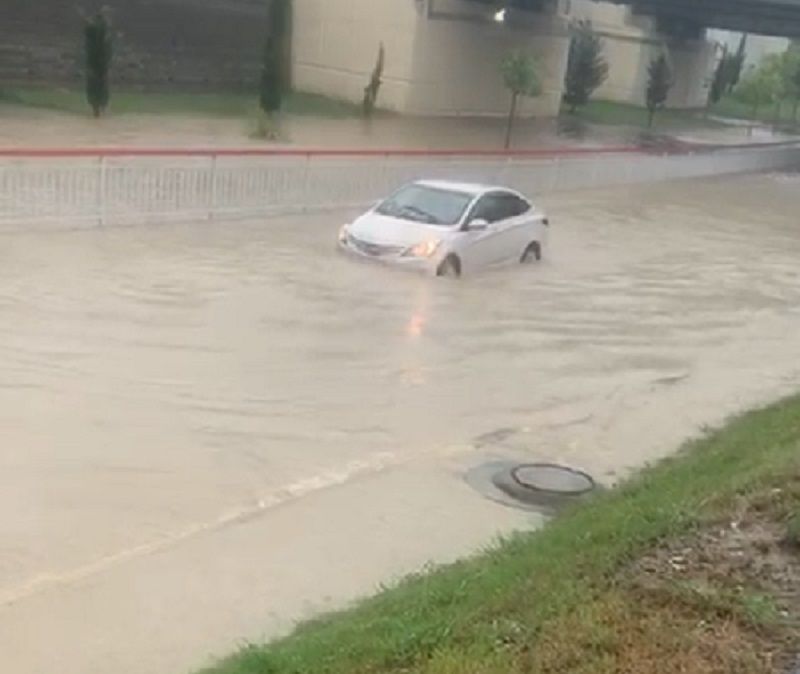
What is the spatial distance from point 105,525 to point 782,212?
97.1 feet

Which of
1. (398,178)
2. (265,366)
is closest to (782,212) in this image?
(398,178)

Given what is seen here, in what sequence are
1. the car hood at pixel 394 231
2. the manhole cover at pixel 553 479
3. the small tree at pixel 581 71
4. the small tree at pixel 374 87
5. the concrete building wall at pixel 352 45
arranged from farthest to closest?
the small tree at pixel 581 71 → the concrete building wall at pixel 352 45 → the small tree at pixel 374 87 → the car hood at pixel 394 231 → the manhole cover at pixel 553 479

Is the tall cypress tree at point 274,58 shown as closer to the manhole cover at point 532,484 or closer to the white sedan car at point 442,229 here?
the white sedan car at point 442,229

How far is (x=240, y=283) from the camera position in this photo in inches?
655

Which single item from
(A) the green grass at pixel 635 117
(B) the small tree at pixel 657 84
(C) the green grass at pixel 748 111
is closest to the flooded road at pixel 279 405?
(B) the small tree at pixel 657 84

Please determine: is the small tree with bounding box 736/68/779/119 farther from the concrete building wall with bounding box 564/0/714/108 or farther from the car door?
the car door

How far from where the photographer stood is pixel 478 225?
1903 cm

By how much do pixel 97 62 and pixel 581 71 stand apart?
84.6 ft

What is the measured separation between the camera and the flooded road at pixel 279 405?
7.60 m

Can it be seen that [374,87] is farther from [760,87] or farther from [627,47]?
[760,87]

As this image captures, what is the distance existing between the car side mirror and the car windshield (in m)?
0.21

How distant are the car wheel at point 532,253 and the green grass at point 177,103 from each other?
58.1ft

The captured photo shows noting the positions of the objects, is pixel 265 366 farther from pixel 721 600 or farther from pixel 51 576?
pixel 721 600

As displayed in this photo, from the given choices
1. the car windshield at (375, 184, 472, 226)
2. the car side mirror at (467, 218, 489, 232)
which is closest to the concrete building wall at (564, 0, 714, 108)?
the car windshield at (375, 184, 472, 226)
